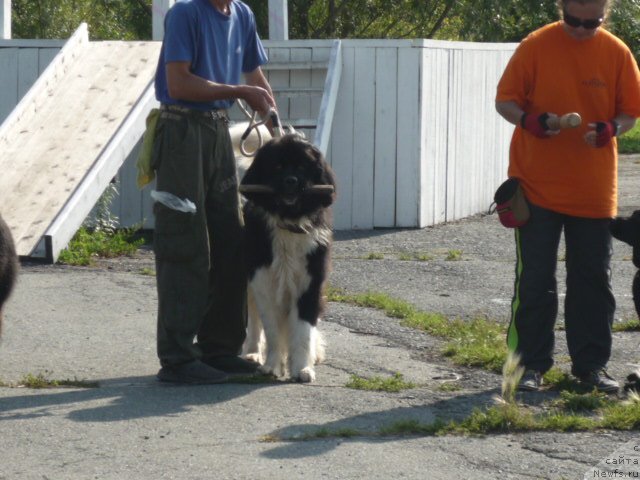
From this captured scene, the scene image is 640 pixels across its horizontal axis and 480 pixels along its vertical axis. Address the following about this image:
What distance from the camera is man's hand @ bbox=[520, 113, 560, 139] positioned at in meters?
5.73

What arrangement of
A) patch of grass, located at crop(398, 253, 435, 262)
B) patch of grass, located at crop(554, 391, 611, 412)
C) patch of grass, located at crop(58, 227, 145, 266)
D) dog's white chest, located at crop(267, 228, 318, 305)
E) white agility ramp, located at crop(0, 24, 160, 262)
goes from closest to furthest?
patch of grass, located at crop(554, 391, 611, 412)
dog's white chest, located at crop(267, 228, 318, 305)
white agility ramp, located at crop(0, 24, 160, 262)
patch of grass, located at crop(58, 227, 145, 266)
patch of grass, located at crop(398, 253, 435, 262)

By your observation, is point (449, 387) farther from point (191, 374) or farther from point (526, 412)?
point (191, 374)

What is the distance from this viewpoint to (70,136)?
10430 mm

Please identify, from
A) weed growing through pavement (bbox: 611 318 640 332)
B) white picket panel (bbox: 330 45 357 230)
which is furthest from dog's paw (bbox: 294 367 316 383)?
white picket panel (bbox: 330 45 357 230)

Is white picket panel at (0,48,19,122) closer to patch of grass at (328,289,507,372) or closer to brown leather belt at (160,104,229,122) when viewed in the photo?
patch of grass at (328,289,507,372)

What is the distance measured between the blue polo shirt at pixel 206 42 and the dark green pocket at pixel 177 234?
57 cm

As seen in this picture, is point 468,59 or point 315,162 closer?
point 315,162

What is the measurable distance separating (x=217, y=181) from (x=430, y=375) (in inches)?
60.3

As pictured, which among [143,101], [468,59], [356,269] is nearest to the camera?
A: [356,269]

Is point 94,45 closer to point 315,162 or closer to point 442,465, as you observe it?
point 315,162

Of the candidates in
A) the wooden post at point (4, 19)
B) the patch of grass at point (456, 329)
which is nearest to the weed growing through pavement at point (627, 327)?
the patch of grass at point (456, 329)

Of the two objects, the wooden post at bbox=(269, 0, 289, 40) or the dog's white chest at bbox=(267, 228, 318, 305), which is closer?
the dog's white chest at bbox=(267, 228, 318, 305)

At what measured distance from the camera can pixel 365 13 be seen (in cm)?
1708

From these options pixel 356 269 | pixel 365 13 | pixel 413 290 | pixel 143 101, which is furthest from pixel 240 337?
pixel 365 13
